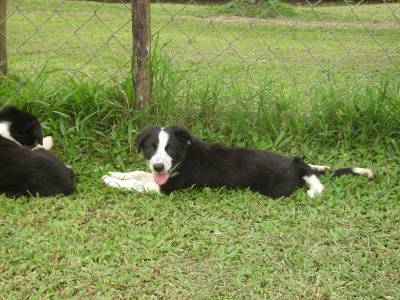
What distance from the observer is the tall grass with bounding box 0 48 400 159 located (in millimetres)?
4445

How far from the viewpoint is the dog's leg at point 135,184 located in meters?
3.82

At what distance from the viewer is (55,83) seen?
4801 mm

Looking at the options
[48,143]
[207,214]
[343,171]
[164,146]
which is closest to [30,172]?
[48,143]

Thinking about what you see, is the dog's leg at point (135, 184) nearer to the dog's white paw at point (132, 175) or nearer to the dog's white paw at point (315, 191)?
the dog's white paw at point (132, 175)

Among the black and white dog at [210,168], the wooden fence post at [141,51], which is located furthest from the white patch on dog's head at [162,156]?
the wooden fence post at [141,51]

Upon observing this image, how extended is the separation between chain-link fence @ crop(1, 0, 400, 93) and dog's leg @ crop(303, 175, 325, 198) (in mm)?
1459

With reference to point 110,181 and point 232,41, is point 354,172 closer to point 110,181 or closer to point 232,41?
point 110,181

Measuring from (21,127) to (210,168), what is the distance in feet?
4.75

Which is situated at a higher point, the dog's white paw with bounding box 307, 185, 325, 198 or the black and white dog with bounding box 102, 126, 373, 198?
the black and white dog with bounding box 102, 126, 373, 198

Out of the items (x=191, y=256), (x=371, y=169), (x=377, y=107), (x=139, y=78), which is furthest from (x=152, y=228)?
(x=377, y=107)

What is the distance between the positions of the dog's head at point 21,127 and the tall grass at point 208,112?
1.16ft

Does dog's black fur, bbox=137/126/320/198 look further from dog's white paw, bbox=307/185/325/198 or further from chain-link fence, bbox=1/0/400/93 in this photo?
chain-link fence, bbox=1/0/400/93

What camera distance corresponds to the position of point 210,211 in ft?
11.6

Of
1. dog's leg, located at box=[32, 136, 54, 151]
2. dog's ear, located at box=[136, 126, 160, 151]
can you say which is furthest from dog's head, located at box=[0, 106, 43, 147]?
dog's ear, located at box=[136, 126, 160, 151]
